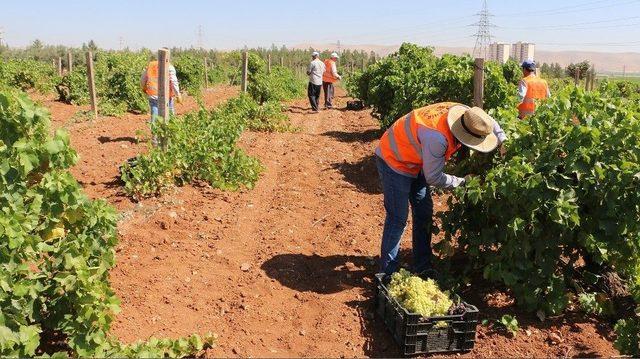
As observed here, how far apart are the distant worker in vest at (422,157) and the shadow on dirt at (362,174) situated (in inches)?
129

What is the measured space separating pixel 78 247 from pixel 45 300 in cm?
40

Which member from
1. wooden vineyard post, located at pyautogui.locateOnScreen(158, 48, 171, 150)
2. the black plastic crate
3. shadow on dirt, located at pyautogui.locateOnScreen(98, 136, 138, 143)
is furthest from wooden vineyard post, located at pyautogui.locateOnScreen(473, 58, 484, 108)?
shadow on dirt, located at pyautogui.locateOnScreen(98, 136, 138, 143)

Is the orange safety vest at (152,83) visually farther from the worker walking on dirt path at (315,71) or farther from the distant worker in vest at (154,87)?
the worker walking on dirt path at (315,71)

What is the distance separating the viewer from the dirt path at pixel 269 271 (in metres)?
4.25

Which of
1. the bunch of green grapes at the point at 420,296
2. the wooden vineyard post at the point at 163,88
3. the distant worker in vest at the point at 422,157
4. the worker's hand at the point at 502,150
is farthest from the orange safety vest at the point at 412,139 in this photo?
the wooden vineyard post at the point at 163,88

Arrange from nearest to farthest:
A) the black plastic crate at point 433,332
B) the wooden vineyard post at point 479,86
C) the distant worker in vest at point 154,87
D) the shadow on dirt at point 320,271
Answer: the black plastic crate at point 433,332 → the shadow on dirt at point 320,271 → the wooden vineyard post at point 479,86 → the distant worker in vest at point 154,87

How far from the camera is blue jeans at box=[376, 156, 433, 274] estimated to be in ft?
15.9

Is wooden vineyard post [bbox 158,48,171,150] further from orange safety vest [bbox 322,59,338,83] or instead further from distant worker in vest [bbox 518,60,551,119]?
orange safety vest [bbox 322,59,338,83]

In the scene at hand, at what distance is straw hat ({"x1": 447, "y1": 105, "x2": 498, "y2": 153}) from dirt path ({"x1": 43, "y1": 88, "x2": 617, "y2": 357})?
1.39 metres

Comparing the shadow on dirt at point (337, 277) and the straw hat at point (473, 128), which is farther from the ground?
the straw hat at point (473, 128)

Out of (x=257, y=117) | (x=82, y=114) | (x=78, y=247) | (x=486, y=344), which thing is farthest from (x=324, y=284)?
(x=82, y=114)

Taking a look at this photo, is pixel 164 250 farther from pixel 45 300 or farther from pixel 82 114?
pixel 82 114

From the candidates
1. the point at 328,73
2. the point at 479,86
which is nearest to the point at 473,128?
the point at 479,86

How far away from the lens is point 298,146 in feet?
39.1
